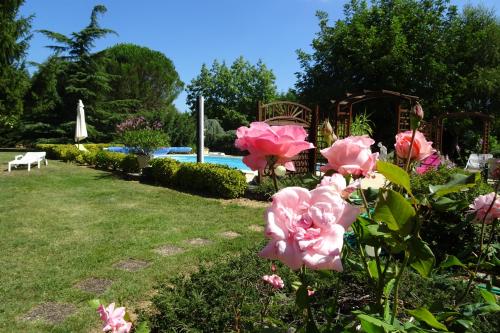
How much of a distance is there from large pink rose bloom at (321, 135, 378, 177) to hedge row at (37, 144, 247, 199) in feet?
23.2

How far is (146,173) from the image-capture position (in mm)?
10422

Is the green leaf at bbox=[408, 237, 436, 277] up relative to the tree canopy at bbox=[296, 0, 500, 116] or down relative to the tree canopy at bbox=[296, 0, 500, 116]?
down

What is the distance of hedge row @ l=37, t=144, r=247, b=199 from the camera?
7.98 m

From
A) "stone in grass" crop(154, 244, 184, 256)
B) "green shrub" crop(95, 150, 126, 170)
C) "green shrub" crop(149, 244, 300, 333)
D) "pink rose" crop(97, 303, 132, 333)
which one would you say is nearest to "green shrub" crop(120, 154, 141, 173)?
"green shrub" crop(95, 150, 126, 170)

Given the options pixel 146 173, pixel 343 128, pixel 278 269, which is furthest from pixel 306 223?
pixel 343 128

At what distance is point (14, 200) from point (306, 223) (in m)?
8.40

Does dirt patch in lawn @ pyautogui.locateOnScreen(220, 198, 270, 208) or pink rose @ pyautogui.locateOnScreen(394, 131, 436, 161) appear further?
dirt patch in lawn @ pyautogui.locateOnScreen(220, 198, 270, 208)

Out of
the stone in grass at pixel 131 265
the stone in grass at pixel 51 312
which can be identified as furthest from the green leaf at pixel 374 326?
the stone in grass at pixel 131 265

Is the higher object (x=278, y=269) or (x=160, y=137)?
(x=160, y=137)

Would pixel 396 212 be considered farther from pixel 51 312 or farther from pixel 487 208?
pixel 51 312

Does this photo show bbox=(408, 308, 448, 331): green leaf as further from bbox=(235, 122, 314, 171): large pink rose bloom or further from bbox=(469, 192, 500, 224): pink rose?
bbox=(469, 192, 500, 224): pink rose

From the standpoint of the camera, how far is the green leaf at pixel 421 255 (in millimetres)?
767

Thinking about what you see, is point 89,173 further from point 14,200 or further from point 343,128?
point 343,128

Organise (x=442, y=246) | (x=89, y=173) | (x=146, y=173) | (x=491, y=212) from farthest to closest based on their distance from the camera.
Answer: (x=89, y=173) < (x=146, y=173) < (x=442, y=246) < (x=491, y=212)
